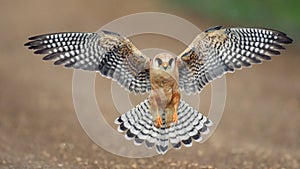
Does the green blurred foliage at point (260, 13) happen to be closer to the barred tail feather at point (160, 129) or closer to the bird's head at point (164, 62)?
the barred tail feather at point (160, 129)

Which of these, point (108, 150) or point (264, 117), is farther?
point (264, 117)

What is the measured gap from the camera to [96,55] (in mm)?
5785

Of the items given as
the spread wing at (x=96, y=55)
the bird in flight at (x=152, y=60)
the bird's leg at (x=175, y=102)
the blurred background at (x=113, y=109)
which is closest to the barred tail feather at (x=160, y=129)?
the bird in flight at (x=152, y=60)

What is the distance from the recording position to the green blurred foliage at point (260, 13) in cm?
1192

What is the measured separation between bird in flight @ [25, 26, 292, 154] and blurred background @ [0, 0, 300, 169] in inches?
29.7

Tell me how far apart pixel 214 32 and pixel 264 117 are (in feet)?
13.7

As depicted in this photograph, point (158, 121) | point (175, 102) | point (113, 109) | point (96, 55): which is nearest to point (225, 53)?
point (175, 102)

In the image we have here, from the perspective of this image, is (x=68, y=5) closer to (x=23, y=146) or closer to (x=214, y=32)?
(x=23, y=146)

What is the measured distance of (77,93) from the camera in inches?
399

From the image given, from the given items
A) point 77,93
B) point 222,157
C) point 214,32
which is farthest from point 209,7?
point 214,32

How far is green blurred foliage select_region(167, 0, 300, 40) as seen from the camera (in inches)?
469

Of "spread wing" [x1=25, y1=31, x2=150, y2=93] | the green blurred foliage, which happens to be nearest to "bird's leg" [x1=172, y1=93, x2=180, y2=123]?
"spread wing" [x1=25, y1=31, x2=150, y2=93]

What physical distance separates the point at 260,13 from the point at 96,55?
284 inches

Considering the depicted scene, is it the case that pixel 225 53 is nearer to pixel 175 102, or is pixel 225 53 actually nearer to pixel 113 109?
pixel 175 102
